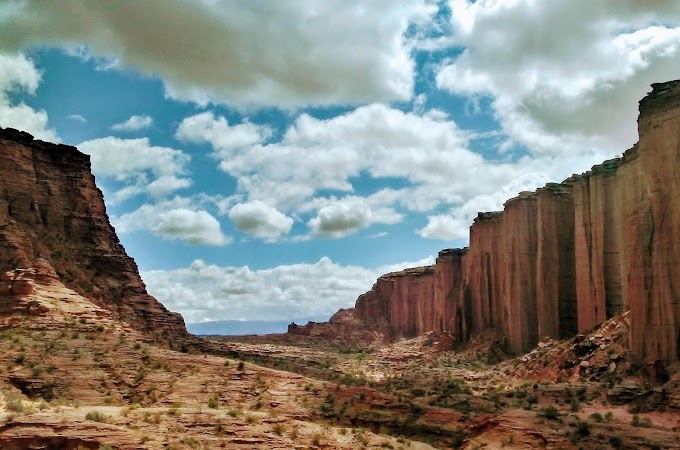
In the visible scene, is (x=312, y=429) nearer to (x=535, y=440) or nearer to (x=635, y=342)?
(x=535, y=440)

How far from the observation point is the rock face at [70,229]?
33.4m

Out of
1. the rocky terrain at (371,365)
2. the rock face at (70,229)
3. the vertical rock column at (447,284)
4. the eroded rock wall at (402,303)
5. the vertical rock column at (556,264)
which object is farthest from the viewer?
the eroded rock wall at (402,303)

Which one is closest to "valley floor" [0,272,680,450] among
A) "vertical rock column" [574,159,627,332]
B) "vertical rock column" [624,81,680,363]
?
"vertical rock column" [624,81,680,363]

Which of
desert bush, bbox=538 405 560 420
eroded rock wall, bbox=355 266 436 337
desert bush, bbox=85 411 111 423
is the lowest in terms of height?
desert bush, bbox=538 405 560 420

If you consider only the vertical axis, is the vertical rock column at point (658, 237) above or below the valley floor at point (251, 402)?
above

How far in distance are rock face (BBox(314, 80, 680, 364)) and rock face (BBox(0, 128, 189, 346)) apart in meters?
24.7

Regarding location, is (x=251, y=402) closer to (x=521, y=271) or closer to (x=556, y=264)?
(x=556, y=264)

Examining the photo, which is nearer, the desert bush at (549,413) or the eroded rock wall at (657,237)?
the desert bush at (549,413)

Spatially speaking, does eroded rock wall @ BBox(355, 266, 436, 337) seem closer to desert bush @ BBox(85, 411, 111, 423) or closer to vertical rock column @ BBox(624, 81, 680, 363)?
vertical rock column @ BBox(624, 81, 680, 363)

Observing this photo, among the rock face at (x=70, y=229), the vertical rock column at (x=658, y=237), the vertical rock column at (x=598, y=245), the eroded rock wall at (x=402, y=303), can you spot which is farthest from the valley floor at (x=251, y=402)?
the eroded rock wall at (x=402, y=303)

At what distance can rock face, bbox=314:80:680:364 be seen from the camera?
27.3 meters

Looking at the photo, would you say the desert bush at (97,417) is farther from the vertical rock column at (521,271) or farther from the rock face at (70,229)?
the vertical rock column at (521,271)

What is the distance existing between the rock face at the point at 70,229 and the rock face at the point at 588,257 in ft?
81.2

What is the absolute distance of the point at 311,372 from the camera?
34.1 m
